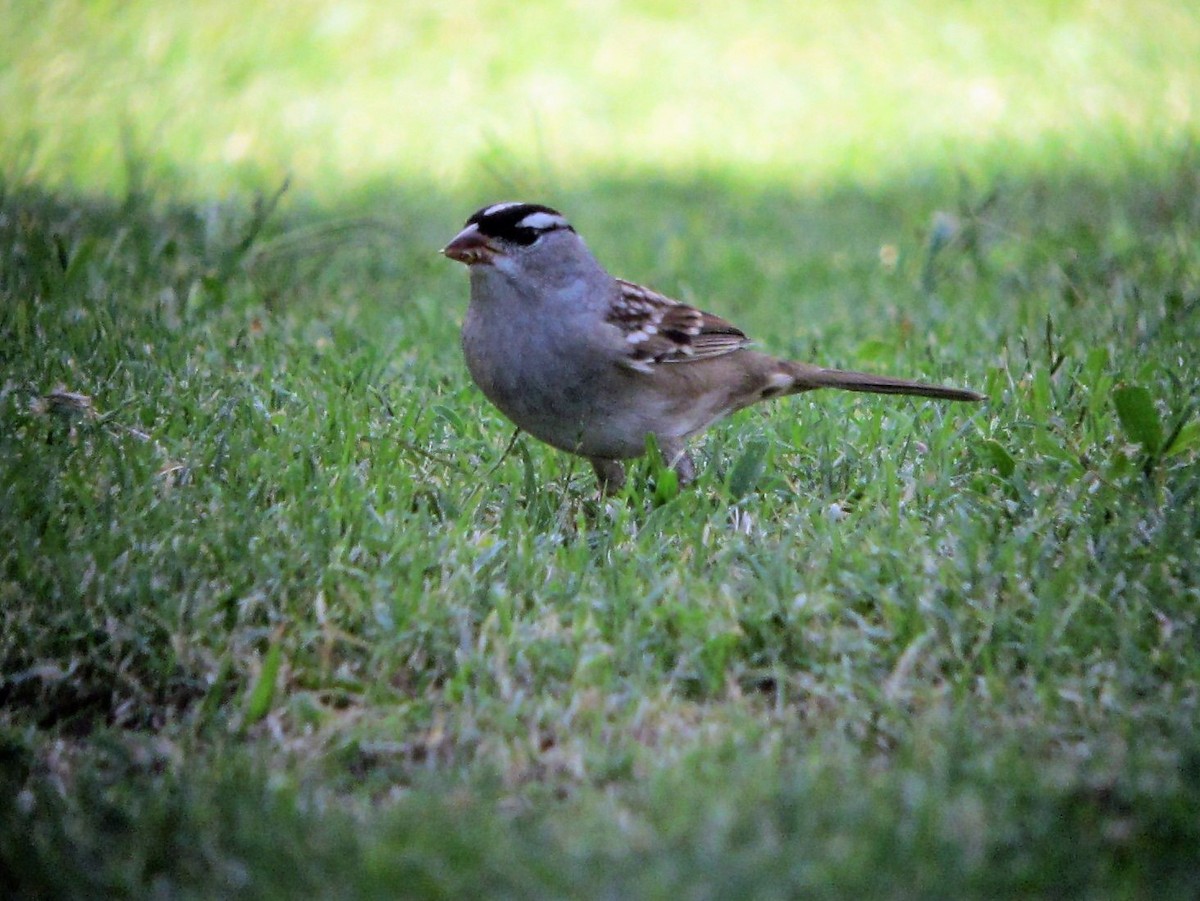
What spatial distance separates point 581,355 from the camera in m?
4.91

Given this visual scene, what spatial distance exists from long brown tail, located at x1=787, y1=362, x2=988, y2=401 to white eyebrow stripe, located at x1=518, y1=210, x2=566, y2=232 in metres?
1.06

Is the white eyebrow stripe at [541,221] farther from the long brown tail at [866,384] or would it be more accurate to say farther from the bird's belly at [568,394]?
the long brown tail at [866,384]

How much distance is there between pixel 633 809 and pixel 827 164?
8851 millimetres

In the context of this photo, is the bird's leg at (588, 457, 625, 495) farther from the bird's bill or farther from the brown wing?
the bird's bill

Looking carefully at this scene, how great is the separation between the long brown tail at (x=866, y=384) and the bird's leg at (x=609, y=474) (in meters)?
0.79

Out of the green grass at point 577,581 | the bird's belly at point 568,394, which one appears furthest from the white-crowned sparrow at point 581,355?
the green grass at point 577,581

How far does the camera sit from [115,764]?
3.40 m

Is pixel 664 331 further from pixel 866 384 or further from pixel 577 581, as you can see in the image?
pixel 577 581

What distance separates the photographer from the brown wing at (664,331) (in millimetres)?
5086

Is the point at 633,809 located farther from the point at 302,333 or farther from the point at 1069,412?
the point at 302,333

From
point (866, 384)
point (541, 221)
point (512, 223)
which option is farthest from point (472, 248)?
point (866, 384)

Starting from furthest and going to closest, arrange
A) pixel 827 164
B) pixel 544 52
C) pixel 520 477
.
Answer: pixel 544 52 < pixel 827 164 < pixel 520 477

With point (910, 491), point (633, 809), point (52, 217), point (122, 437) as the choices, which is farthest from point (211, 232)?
point (633, 809)

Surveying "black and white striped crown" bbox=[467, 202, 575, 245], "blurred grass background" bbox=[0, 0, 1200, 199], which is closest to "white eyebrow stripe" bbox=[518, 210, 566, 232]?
"black and white striped crown" bbox=[467, 202, 575, 245]
